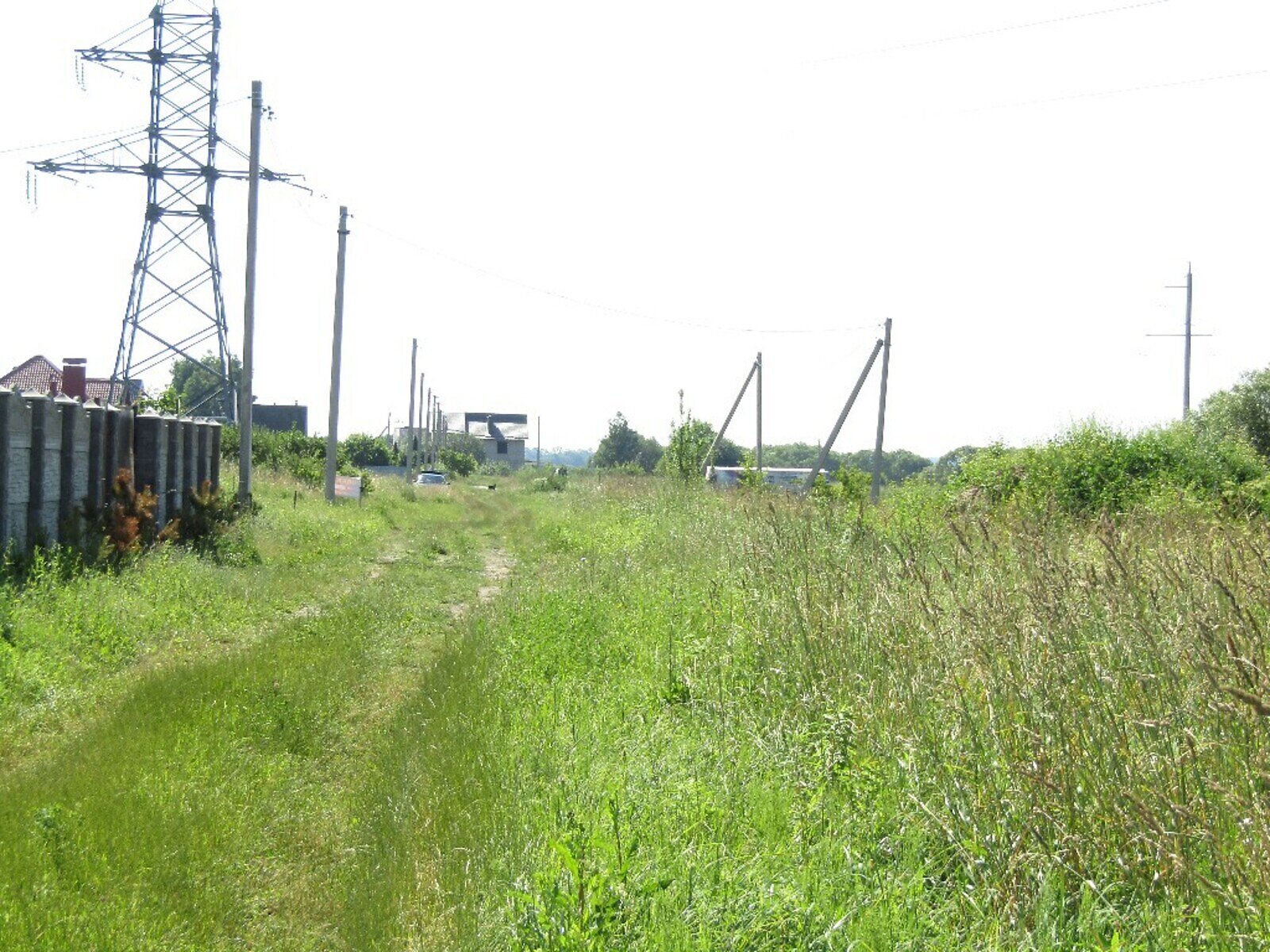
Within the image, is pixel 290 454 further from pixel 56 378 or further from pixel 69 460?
pixel 69 460

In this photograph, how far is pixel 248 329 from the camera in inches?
757

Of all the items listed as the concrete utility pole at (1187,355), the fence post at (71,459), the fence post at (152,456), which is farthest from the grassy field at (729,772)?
the concrete utility pole at (1187,355)

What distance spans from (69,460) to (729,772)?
34.0 ft

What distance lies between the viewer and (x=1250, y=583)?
4.18m

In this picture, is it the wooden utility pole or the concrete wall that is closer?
the concrete wall

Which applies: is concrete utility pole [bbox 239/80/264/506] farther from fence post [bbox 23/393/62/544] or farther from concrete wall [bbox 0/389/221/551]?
fence post [bbox 23/393/62/544]

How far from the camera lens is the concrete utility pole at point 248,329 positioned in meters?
19.2

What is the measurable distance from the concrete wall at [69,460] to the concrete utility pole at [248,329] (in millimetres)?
2215

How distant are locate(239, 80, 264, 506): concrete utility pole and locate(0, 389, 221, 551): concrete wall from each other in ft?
7.27

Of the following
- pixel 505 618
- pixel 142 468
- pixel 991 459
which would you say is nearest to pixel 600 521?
pixel 991 459

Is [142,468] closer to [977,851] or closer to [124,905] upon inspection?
[124,905]

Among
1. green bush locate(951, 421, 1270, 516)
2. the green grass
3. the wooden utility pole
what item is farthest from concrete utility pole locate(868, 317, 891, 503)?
the wooden utility pole

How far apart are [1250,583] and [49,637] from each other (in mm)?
8053

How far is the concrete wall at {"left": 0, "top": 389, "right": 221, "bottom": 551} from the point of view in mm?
11539
